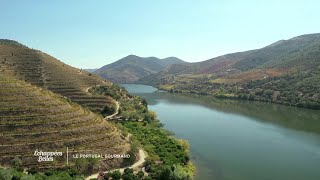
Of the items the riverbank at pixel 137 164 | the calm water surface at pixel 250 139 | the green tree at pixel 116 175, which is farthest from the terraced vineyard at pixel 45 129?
the calm water surface at pixel 250 139

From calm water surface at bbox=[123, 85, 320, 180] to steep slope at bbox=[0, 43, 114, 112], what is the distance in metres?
26.0

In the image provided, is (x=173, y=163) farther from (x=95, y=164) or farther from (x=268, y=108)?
(x=268, y=108)

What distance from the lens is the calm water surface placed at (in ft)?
221

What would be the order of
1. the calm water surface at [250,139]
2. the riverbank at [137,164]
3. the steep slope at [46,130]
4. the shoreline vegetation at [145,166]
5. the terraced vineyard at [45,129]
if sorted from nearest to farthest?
1. the shoreline vegetation at [145,166]
2. the riverbank at [137,164]
3. the steep slope at [46,130]
4. the terraced vineyard at [45,129]
5. the calm water surface at [250,139]

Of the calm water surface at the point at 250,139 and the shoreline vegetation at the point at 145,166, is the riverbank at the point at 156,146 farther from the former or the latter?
the calm water surface at the point at 250,139

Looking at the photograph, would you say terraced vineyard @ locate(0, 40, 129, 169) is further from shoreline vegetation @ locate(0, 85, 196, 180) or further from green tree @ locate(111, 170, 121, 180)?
green tree @ locate(111, 170, 121, 180)

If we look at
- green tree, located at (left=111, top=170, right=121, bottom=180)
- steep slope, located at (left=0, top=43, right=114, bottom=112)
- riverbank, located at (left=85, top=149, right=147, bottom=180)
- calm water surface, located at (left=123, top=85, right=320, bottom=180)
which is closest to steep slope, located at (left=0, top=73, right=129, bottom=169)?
riverbank, located at (left=85, top=149, right=147, bottom=180)

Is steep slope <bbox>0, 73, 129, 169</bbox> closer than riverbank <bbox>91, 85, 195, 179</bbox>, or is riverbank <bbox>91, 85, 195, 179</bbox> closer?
riverbank <bbox>91, 85, 195, 179</bbox>

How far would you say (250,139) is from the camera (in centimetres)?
9619

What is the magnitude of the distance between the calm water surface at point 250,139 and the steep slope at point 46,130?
59.5 feet

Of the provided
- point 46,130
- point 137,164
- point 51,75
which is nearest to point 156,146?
point 137,164

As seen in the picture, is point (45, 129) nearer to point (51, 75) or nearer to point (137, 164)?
point (137, 164)

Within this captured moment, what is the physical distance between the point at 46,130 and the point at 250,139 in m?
55.1

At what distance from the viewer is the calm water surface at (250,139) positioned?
67500 millimetres
